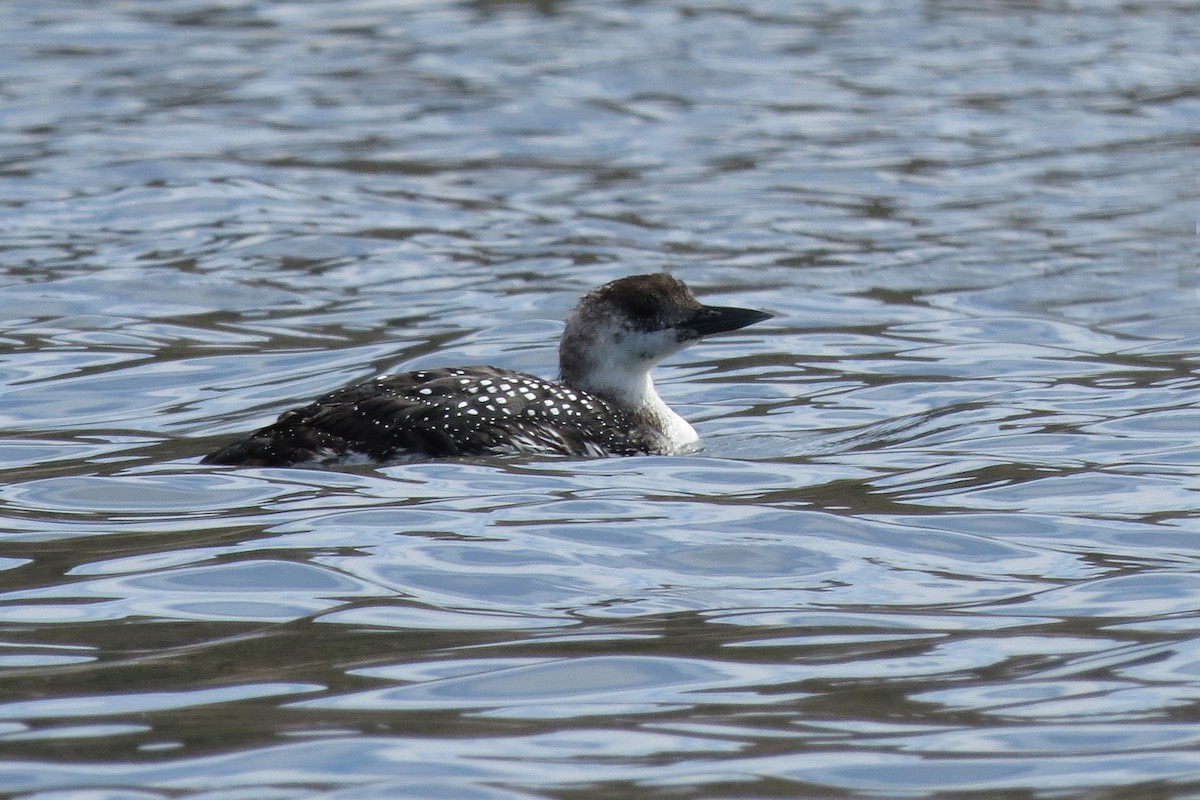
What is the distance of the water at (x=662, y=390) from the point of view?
13.8ft

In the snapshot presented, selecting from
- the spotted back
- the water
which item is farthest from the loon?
the water

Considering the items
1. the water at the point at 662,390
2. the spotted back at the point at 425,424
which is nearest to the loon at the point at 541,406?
the spotted back at the point at 425,424

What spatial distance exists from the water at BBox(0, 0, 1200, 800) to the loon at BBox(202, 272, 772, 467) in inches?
4.2

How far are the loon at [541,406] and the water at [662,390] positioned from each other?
108mm

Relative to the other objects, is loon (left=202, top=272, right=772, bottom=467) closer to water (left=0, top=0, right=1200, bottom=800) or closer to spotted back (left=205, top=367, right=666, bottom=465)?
spotted back (left=205, top=367, right=666, bottom=465)

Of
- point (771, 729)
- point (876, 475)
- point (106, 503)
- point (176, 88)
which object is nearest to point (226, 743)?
point (771, 729)

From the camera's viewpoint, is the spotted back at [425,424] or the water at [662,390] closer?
the water at [662,390]

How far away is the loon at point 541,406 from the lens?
6539 millimetres

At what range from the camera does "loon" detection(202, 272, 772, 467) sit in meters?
6.54

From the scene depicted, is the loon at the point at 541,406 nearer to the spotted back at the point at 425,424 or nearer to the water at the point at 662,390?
the spotted back at the point at 425,424

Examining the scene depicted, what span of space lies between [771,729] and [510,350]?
17.0ft

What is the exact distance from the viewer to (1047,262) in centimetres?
1096

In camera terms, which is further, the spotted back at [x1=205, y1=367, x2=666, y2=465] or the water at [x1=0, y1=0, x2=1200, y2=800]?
the spotted back at [x1=205, y1=367, x2=666, y2=465]

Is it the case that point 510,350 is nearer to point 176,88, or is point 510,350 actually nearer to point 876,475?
point 876,475
